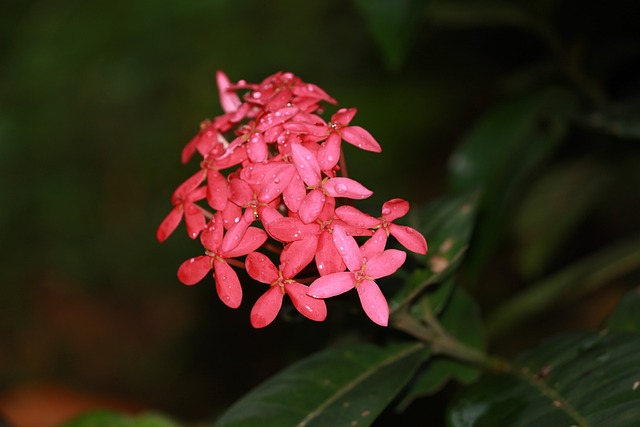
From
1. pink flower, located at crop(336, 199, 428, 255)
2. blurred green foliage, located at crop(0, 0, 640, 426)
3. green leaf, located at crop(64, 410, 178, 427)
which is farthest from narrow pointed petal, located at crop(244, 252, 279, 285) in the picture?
blurred green foliage, located at crop(0, 0, 640, 426)

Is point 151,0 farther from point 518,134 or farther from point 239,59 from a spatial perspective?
point 518,134

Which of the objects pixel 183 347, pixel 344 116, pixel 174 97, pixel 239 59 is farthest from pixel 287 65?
pixel 344 116

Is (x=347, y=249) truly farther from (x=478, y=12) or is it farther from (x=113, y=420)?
(x=478, y=12)

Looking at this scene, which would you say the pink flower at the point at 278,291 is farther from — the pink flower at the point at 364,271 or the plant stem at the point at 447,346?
the plant stem at the point at 447,346

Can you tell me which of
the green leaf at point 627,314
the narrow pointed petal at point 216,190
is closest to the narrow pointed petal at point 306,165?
the narrow pointed petal at point 216,190

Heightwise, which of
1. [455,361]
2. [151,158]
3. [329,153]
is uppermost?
[151,158]

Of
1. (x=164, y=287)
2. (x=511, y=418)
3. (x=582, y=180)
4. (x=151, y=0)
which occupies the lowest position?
(x=511, y=418)

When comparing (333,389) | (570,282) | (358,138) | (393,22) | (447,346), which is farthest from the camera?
(570,282)

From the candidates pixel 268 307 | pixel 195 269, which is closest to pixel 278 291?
pixel 268 307
